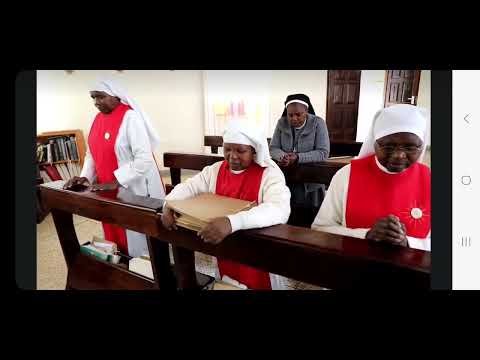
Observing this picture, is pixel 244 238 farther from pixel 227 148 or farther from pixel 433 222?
pixel 227 148

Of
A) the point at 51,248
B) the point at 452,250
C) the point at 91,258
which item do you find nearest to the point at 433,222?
the point at 452,250

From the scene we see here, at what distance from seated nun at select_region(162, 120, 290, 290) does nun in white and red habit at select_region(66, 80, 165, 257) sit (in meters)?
0.40

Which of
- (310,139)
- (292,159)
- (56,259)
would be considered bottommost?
(56,259)

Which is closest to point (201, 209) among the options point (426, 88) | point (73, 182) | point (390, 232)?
point (390, 232)

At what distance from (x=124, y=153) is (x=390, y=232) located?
124 centimetres

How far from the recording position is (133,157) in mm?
1437

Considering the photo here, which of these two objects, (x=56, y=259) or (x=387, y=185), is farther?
(x=56, y=259)

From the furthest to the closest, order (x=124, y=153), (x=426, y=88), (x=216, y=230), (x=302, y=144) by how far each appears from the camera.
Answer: (x=302, y=144), (x=124, y=153), (x=216, y=230), (x=426, y=88)

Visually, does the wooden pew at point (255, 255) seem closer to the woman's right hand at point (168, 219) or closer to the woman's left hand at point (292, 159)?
the woman's right hand at point (168, 219)

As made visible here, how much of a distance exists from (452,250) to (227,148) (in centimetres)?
77

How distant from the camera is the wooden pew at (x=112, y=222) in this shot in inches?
33.5

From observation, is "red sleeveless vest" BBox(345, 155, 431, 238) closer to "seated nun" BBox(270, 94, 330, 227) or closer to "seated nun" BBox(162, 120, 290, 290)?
"seated nun" BBox(162, 120, 290, 290)

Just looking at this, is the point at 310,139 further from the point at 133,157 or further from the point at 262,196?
the point at 133,157

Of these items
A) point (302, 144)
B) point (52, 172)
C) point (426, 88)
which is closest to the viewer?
point (426, 88)
